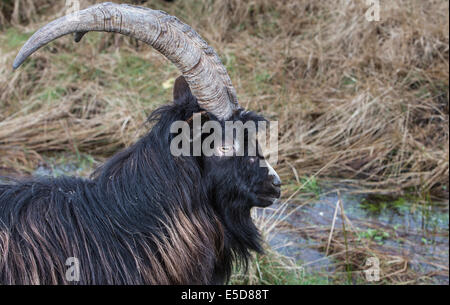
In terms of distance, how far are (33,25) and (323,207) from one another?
5.31 meters

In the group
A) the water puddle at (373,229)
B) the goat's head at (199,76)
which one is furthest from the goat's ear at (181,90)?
the water puddle at (373,229)

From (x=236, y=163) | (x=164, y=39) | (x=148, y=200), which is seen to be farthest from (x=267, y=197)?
(x=164, y=39)

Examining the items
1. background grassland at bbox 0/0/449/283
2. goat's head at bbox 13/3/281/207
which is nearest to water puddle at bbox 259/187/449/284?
background grassland at bbox 0/0/449/283

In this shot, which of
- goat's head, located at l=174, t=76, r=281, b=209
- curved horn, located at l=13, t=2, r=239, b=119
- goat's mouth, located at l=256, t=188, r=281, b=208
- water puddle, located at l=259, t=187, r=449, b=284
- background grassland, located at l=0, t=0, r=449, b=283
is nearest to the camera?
curved horn, located at l=13, t=2, r=239, b=119

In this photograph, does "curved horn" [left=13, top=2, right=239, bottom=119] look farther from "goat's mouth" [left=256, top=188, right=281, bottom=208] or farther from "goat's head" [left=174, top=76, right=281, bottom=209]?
"goat's mouth" [left=256, top=188, right=281, bottom=208]

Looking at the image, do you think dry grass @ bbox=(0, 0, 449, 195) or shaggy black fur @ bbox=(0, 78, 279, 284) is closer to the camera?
shaggy black fur @ bbox=(0, 78, 279, 284)

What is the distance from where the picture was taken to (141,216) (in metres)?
2.81

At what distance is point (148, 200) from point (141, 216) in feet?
0.29

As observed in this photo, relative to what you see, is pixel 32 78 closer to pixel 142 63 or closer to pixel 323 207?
pixel 142 63

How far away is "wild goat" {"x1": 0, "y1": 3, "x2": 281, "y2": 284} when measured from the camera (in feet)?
8.45

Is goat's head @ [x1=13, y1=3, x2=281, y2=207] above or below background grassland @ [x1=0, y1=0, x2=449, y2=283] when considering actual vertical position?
below

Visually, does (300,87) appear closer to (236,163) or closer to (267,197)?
(267,197)

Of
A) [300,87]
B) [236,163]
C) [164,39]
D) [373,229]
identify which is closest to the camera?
[164,39]
